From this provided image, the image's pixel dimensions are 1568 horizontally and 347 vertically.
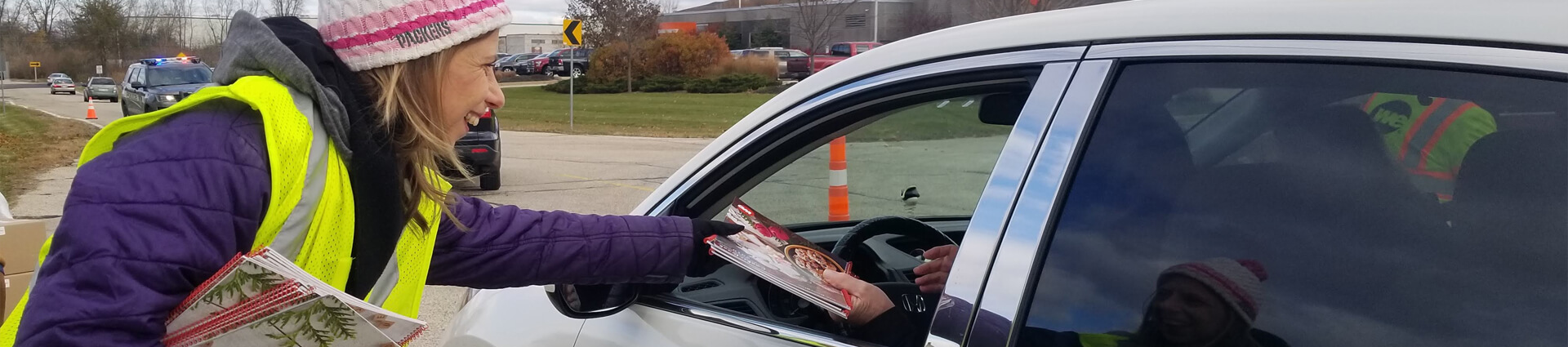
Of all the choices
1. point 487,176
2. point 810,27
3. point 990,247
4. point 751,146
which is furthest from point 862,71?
Answer: point 810,27

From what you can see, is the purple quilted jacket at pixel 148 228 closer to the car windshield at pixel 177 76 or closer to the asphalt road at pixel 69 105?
the car windshield at pixel 177 76

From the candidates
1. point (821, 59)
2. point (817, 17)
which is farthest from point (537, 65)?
point (817, 17)

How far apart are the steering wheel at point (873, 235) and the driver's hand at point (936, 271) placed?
108 millimetres

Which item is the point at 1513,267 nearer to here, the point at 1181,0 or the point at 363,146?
the point at 1181,0

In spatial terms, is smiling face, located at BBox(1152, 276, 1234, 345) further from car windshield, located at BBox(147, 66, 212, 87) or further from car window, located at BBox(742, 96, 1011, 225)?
car windshield, located at BBox(147, 66, 212, 87)

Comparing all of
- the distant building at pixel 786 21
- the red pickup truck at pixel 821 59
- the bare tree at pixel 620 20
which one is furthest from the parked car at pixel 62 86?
the red pickup truck at pixel 821 59

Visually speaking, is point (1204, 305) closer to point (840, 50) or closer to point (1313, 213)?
point (1313, 213)

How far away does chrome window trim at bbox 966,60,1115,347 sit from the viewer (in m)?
1.38

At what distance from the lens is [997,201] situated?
4.71 ft

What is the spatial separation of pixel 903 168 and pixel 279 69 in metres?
1.97

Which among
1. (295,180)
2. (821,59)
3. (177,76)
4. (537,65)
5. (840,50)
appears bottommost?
(295,180)

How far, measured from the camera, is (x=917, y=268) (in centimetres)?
228

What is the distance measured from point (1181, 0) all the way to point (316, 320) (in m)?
1.22

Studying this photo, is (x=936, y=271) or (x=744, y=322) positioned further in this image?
(x=936, y=271)
